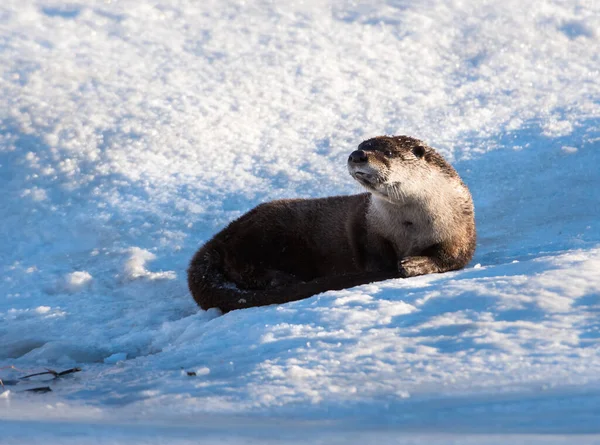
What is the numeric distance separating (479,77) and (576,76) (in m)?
0.91

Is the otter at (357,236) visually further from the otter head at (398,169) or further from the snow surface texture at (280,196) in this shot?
the snow surface texture at (280,196)

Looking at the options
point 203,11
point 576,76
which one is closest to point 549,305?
point 576,76

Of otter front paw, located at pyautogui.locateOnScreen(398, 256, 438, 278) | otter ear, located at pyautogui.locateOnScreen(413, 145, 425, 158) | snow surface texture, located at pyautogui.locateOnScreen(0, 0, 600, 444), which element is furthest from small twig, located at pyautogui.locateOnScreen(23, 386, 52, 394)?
otter ear, located at pyautogui.locateOnScreen(413, 145, 425, 158)

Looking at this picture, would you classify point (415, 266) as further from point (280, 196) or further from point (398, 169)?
point (280, 196)

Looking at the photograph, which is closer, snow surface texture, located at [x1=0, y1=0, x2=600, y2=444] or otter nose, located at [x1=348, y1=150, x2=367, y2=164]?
snow surface texture, located at [x1=0, y1=0, x2=600, y2=444]

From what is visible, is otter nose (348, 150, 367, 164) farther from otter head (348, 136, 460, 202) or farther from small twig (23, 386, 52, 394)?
small twig (23, 386, 52, 394)

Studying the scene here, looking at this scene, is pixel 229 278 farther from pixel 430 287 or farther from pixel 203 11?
pixel 203 11

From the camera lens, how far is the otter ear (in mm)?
4891

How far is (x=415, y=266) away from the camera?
4445mm

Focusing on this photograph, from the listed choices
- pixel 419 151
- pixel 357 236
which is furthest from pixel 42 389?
pixel 419 151

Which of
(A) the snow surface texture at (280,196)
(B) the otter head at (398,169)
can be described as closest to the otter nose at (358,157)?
(B) the otter head at (398,169)

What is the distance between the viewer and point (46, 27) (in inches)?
374

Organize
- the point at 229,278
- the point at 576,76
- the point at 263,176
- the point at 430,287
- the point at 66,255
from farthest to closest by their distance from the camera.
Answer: the point at 576,76 < the point at 263,176 < the point at 66,255 < the point at 229,278 < the point at 430,287

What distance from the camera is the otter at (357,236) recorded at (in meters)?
4.58
